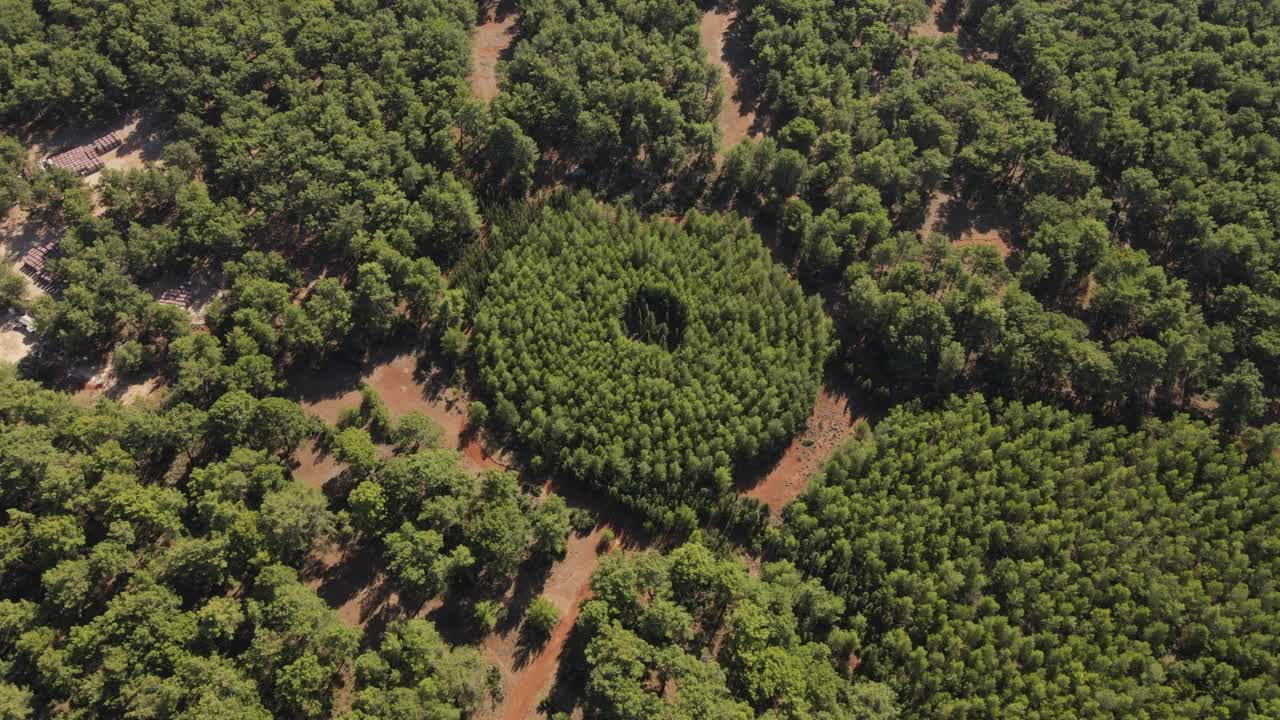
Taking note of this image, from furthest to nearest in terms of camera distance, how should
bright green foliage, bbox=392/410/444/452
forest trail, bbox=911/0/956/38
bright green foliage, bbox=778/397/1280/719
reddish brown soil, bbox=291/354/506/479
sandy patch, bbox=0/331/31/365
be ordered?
1. forest trail, bbox=911/0/956/38
2. sandy patch, bbox=0/331/31/365
3. reddish brown soil, bbox=291/354/506/479
4. bright green foliage, bbox=392/410/444/452
5. bright green foliage, bbox=778/397/1280/719

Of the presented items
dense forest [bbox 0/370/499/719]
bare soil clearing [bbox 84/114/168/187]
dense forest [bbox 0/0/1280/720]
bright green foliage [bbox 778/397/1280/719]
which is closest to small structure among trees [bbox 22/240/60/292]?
dense forest [bbox 0/0/1280/720]

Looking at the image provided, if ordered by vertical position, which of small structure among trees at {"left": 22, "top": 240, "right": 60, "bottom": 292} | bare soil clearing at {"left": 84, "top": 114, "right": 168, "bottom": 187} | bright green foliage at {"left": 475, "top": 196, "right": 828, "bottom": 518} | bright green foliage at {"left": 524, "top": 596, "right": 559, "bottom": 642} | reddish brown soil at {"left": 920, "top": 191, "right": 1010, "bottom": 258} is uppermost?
reddish brown soil at {"left": 920, "top": 191, "right": 1010, "bottom": 258}

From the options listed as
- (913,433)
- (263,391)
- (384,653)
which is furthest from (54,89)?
(913,433)

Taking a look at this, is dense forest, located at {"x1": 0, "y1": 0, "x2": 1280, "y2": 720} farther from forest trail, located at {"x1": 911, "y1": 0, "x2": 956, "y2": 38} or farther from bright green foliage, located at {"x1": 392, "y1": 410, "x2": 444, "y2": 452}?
forest trail, located at {"x1": 911, "y1": 0, "x2": 956, "y2": 38}

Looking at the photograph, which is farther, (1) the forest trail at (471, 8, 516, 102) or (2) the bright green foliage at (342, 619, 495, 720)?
(1) the forest trail at (471, 8, 516, 102)

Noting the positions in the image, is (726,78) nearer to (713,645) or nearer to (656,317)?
(656,317)
